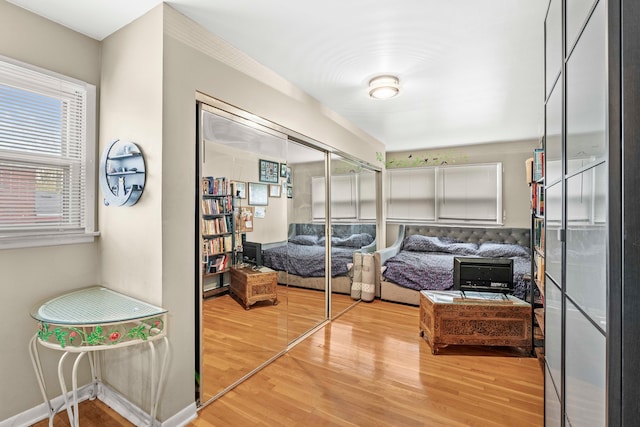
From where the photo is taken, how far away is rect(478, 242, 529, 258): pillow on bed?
451cm

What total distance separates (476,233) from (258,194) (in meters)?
4.22

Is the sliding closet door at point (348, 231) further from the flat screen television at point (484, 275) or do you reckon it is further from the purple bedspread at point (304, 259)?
the flat screen television at point (484, 275)

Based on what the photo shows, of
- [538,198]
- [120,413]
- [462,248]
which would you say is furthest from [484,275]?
[120,413]

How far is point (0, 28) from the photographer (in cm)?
167

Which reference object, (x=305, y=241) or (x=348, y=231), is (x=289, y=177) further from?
(x=348, y=231)

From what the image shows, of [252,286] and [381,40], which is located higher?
[381,40]

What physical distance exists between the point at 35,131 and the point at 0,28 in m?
0.55

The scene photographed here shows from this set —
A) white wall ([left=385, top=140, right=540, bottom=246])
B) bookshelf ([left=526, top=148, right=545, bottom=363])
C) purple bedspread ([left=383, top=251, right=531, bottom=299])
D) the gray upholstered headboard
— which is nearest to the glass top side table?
bookshelf ([left=526, top=148, right=545, bottom=363])

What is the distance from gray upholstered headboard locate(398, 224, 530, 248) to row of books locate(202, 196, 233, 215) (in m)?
4.15

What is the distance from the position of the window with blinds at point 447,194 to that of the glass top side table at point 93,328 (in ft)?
15.6

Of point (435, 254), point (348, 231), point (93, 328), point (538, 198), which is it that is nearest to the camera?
point (93, 328)

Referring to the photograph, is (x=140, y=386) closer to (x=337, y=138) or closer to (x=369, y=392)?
(x=369, y=392)

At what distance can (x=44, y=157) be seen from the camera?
1.86m

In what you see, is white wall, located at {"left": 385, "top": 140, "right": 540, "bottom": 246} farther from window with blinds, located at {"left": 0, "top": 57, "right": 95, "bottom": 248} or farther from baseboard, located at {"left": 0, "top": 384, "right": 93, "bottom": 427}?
baseboard, located at {"left": 0, "top": 384, "right": 93, "bottom": 427}
